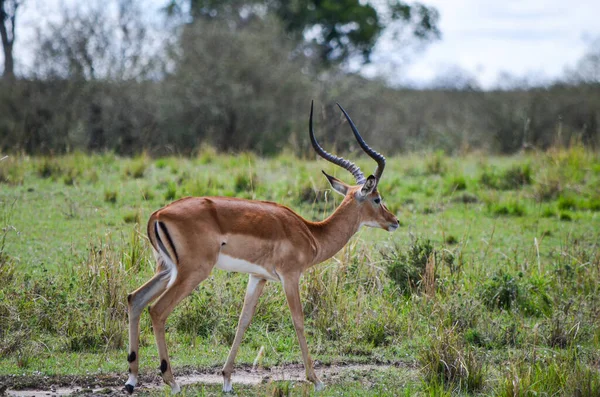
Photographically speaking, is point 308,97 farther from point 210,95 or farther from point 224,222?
point 224,222

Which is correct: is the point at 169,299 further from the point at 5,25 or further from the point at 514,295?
the point at 5,25

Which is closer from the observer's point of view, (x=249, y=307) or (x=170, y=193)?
(x=249, y=307)

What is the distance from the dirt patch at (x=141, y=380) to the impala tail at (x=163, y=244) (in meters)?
0.87

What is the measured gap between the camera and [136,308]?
206 inches

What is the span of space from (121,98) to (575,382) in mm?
13886

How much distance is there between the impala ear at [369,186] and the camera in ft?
20.0

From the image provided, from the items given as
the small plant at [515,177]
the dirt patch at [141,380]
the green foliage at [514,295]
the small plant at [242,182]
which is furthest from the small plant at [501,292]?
the small plant at [515,177]

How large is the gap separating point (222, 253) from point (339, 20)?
2249cm

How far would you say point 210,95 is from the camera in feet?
58.3

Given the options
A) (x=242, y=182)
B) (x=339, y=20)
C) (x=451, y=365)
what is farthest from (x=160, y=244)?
(x=339, y=20)

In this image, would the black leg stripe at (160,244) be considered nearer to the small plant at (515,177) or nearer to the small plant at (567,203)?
the small plant at (567,203)

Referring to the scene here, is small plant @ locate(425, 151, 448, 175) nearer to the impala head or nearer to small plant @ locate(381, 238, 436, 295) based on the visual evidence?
small plant @ locate(381, 238, 436, 295)

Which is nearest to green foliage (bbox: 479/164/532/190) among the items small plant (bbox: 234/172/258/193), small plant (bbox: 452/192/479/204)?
small plant (bbox: 452/192/479/204)

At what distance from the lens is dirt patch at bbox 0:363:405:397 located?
5.28 meters
